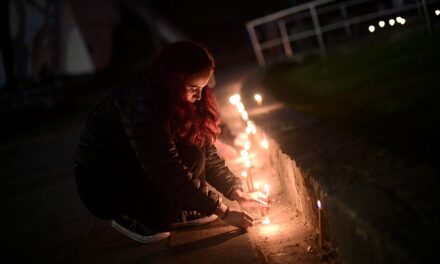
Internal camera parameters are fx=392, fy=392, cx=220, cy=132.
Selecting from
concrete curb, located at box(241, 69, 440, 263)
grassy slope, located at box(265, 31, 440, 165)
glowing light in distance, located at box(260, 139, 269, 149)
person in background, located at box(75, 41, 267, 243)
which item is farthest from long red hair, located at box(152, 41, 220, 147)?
grassy slope, located at box(265, 31, 440, 165)

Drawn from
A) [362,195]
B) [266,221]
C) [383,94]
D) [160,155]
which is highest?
[383,94]

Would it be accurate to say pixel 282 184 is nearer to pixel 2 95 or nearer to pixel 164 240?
pixel 164 240

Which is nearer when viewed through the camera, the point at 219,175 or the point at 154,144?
the point at 154,144

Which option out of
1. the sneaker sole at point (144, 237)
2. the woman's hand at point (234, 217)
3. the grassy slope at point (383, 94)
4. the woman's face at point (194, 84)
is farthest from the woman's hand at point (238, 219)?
the grassy slope at point (383, 94)

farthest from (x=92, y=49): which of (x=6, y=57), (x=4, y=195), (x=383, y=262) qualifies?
(x=383, y=262)

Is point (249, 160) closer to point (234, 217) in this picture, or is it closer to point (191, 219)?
point (191, 219)

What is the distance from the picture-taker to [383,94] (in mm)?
4098

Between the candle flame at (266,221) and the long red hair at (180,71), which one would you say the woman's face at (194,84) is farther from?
the candle flame at (266,221)

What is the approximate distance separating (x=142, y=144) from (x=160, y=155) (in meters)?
0.13

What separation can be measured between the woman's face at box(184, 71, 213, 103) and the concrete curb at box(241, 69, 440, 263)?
0.78m

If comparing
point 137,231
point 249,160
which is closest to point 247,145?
point 249,160

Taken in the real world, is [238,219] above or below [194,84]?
below

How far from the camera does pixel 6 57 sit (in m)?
14.5

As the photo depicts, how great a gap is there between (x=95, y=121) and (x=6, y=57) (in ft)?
46.4
